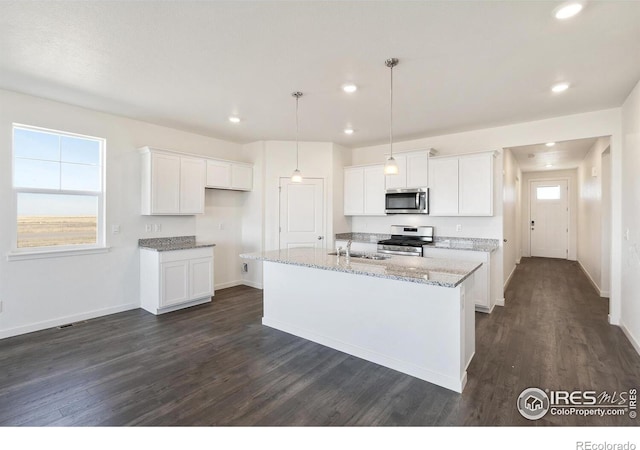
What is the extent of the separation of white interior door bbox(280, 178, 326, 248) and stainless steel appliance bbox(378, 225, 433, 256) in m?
1.16

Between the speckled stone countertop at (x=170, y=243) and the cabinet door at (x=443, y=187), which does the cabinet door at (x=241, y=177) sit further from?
the cabinet door at (x=443, y=187)

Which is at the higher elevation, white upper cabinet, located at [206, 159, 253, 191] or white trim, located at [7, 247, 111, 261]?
white upper cabinet, located at [206, 159, 253, 191]

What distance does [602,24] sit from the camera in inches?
83.1

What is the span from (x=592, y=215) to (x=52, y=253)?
878 centimetres

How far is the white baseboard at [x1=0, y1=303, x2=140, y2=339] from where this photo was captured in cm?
342

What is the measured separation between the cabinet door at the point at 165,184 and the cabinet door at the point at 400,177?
333 cm

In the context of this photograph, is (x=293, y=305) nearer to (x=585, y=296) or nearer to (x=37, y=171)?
(x=37, y=171)

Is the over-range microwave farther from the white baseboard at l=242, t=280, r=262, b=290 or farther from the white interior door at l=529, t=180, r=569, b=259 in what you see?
the white interior door at l=529, t=180, r=569, b=259

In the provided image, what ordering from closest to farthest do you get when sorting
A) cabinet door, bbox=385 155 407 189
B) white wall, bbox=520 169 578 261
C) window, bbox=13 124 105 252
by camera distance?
window, bbox=13 124 105 252, cabinet door, bbox=385 155 407 189, white wall, bbox=520 169 578 261

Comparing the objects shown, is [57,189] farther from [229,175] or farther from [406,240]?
[406,240]

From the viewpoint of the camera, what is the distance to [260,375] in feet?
8.56

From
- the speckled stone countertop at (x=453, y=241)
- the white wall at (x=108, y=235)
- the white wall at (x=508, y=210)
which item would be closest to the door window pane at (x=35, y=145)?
the white wall at (x=108, y=235)

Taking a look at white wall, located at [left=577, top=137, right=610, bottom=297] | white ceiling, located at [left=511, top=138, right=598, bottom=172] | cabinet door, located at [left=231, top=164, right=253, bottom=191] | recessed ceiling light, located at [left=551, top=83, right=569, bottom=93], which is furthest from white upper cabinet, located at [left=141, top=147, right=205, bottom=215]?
white wall, located at [left=577, top=137, right=610, bottom=297]

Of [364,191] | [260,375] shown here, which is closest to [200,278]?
[260,375]
